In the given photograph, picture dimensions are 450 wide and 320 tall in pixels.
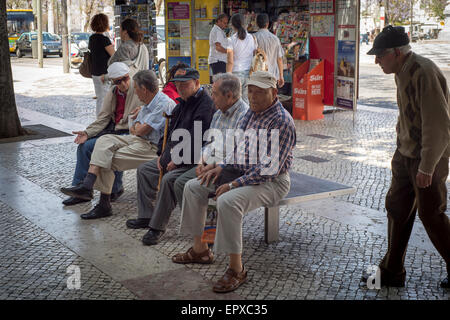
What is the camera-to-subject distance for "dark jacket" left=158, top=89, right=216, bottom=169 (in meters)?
4.96

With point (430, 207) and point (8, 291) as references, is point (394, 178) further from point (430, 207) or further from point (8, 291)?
point (8, 291)

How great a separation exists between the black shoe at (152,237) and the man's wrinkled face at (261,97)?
1.41 m

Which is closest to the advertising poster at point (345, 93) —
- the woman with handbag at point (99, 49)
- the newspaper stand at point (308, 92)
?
the newspaper stand at point (308, 92)

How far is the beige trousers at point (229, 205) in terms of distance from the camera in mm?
3967

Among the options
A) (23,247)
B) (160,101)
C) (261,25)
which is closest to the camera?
(23,247)

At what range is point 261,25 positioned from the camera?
10484 millimetres

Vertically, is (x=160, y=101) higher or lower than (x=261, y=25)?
lower

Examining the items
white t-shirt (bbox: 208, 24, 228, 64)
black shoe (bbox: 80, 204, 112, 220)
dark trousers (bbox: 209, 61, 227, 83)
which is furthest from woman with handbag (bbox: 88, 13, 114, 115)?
black shoe (bbox: 80, 204, 112, 220)

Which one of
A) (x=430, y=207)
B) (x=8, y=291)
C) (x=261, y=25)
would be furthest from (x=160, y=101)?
(x=261, y=25)

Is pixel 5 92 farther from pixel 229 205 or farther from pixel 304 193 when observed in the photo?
pixel 229 205

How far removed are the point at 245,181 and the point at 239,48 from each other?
6434mm

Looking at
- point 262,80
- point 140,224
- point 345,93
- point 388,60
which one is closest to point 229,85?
point 262,80

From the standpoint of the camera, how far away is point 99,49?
9.74 meters
